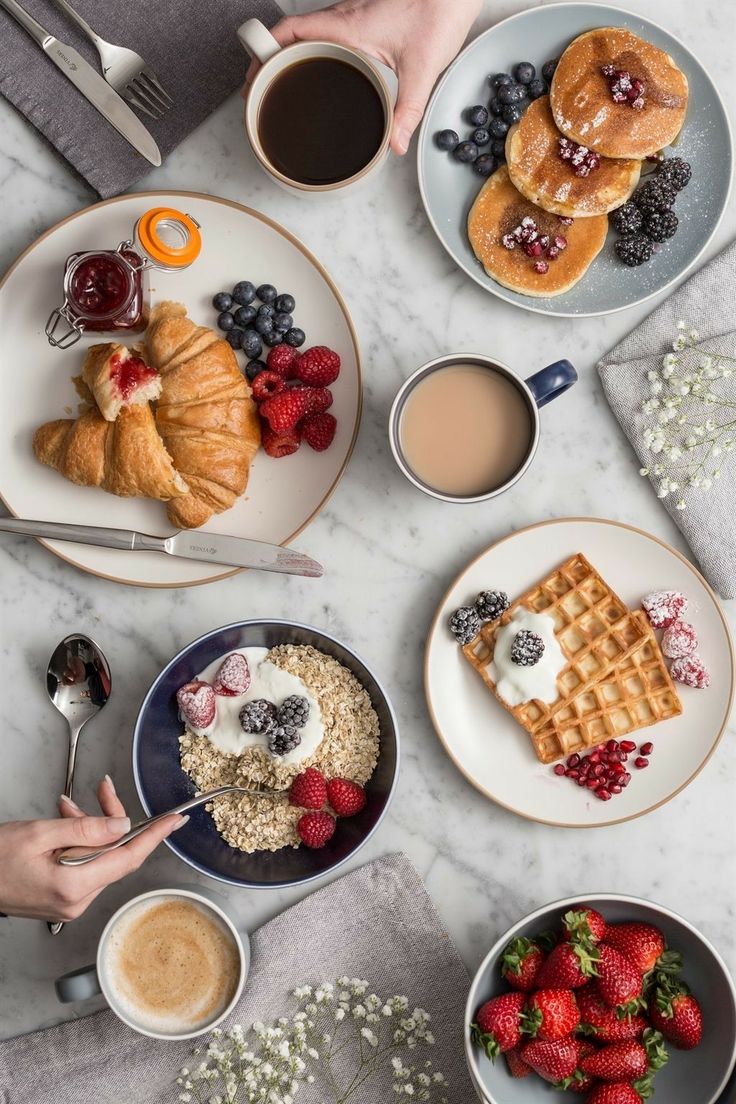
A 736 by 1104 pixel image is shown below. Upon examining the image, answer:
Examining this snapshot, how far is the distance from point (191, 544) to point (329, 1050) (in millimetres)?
1298

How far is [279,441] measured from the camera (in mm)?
2086

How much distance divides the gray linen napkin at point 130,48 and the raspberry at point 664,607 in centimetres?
160

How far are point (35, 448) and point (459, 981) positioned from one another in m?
1.66

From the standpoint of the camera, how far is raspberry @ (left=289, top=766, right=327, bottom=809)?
2.04 meters

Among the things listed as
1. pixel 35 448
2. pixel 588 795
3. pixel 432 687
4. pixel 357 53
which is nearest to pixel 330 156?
pixel 357 53

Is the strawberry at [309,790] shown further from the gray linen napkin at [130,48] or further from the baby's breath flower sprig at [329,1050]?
the gray linen napkin at [130,48]

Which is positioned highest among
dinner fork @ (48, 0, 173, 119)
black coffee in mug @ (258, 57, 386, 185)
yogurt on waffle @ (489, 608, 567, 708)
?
dinner fork @ (48, 0, 173, 119)

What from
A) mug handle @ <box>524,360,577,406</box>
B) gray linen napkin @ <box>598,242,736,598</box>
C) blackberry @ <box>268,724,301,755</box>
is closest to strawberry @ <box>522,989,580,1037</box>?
blackberry @ <box>268,724,301,755</box>

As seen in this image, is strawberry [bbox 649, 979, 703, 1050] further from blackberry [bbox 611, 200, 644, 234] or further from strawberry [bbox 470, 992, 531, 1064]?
blackberry [bbox 611, 200, 644, 234]

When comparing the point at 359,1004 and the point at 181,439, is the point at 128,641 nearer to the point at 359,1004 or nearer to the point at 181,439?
the point at 181,439

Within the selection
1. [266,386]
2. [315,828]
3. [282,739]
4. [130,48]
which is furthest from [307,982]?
[130,48]

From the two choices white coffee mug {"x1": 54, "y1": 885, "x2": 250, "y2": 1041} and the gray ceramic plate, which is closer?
white coffee mug {"x1": 54, "y1": 885, "x2": 250, "y2": 1041}

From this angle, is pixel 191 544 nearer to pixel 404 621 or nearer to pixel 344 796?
pixel 404 621

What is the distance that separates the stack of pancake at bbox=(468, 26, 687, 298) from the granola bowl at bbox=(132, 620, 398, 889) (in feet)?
3.35
